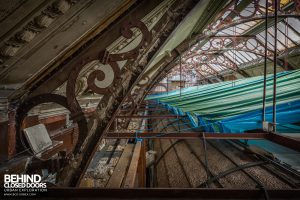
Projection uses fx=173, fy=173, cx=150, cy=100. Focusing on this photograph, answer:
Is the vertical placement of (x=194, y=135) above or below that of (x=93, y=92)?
below

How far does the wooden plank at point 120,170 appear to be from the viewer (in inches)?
78.4

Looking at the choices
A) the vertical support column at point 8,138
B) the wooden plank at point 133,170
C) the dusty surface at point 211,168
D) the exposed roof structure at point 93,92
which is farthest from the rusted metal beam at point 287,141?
the vertical support column at point 8,138

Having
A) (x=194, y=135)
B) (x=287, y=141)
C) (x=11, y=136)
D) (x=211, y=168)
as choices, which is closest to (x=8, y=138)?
(x=11, y=136)

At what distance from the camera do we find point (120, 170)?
2.33 meters

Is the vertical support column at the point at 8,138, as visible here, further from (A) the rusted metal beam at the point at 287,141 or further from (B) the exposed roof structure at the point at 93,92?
(A) the rusted metal beam at the point at 287,141

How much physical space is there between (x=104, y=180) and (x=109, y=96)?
152 cm

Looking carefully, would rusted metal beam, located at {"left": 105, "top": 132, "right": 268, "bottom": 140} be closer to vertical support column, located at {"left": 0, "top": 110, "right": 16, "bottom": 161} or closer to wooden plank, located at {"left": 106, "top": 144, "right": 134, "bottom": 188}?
wooden plank, located at {"left": 106, "top": 144, "right": 134, "bottom": 188}

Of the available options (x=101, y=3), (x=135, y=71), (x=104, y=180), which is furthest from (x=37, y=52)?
(x=104, y=180)

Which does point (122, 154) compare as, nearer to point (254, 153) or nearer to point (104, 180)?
point (104, 180)

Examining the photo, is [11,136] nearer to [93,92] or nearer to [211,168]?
[93,92]

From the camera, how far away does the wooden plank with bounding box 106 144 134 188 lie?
1.99 meters

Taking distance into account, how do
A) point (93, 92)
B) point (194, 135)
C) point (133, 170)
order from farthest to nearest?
point (133, 170) → point (194, 135) → point (93, 92)

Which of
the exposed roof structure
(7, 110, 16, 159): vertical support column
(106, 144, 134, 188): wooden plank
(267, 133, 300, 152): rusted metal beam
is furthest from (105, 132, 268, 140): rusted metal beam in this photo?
(7, 110, 16, 159): vertical support column

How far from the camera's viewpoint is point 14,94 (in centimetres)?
127
